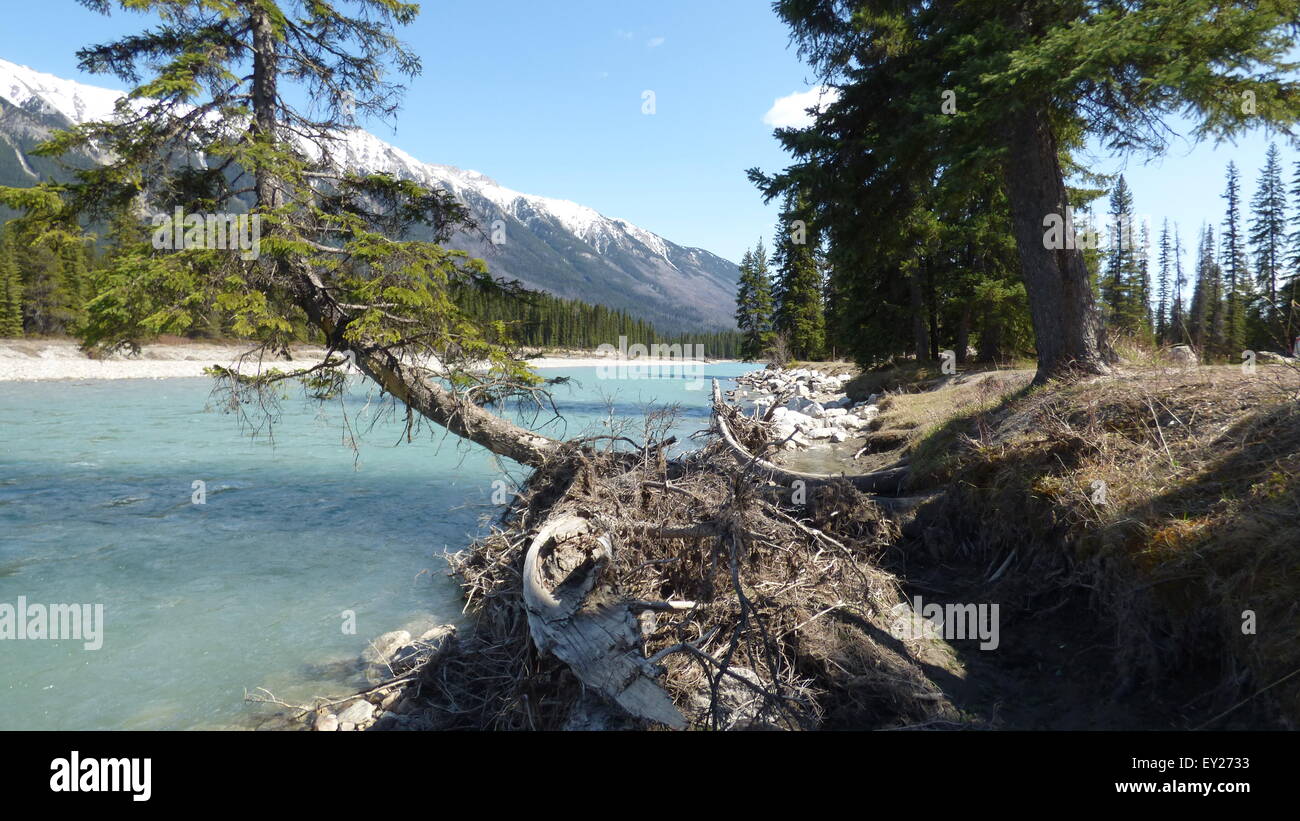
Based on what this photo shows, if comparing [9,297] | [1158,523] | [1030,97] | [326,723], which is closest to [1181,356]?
[1030,97]

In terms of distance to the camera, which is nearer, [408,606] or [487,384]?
[408,606]

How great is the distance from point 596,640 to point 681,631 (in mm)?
907

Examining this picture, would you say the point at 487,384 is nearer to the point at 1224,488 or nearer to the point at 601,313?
the point at 1224,488

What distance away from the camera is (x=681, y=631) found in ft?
15.9

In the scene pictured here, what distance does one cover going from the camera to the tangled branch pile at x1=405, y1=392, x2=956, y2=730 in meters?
4.17

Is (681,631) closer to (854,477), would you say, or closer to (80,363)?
(854,477)

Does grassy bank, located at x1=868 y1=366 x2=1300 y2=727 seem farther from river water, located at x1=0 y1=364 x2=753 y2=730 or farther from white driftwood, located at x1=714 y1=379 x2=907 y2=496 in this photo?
river water, located at x1=0 y1=364 x2=753 y2=730

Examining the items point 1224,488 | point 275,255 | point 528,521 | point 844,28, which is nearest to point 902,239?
point 844,28

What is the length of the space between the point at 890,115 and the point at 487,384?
750cm

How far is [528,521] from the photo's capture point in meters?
7.39

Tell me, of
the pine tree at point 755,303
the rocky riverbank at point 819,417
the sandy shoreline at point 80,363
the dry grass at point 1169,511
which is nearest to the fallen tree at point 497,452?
the dry grass at point 1169,511

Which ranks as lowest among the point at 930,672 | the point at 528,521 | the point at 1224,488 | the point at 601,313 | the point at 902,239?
the point at 930,672

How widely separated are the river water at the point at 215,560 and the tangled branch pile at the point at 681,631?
201cm

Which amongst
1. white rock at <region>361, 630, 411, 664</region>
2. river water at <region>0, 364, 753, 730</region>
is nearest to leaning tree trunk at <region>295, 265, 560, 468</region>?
river water at <region>0, 364, 753, 730</region>
